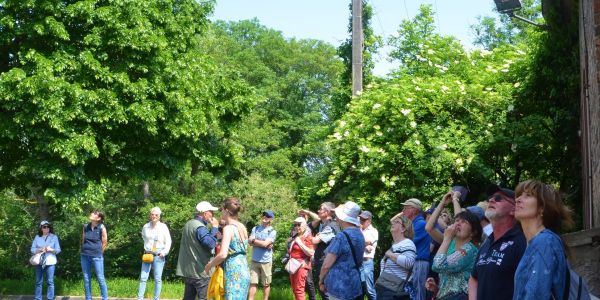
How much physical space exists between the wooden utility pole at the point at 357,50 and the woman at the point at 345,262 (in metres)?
9.85

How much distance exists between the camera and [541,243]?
4906mm

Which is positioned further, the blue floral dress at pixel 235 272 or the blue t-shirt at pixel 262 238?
the blue t-shirt at pixel 262 238

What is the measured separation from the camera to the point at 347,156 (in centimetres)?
1773

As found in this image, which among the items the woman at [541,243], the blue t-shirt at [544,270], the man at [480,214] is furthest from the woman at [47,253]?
the blue t-shirt at [544,270]

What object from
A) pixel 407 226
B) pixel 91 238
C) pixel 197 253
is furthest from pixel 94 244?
pixel 407 226

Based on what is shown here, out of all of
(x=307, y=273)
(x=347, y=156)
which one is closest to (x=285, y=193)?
(x=347, y=156)

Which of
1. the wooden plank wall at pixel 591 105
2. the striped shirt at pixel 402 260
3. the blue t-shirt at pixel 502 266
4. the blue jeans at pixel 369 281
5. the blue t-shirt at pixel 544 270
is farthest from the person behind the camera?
the blue jeans at pixel 369 281

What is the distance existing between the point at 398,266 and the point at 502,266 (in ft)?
10.8

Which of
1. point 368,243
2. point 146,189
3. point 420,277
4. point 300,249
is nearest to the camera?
point 420,277

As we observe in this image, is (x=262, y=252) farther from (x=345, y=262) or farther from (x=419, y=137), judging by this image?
(x=345, y=262)

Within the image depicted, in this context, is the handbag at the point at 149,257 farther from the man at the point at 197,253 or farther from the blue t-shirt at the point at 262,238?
the man at the point at 197,253

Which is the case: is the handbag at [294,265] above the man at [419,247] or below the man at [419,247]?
below

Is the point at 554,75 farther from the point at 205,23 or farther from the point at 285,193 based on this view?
the point at 285,193

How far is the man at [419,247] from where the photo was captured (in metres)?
8.71
